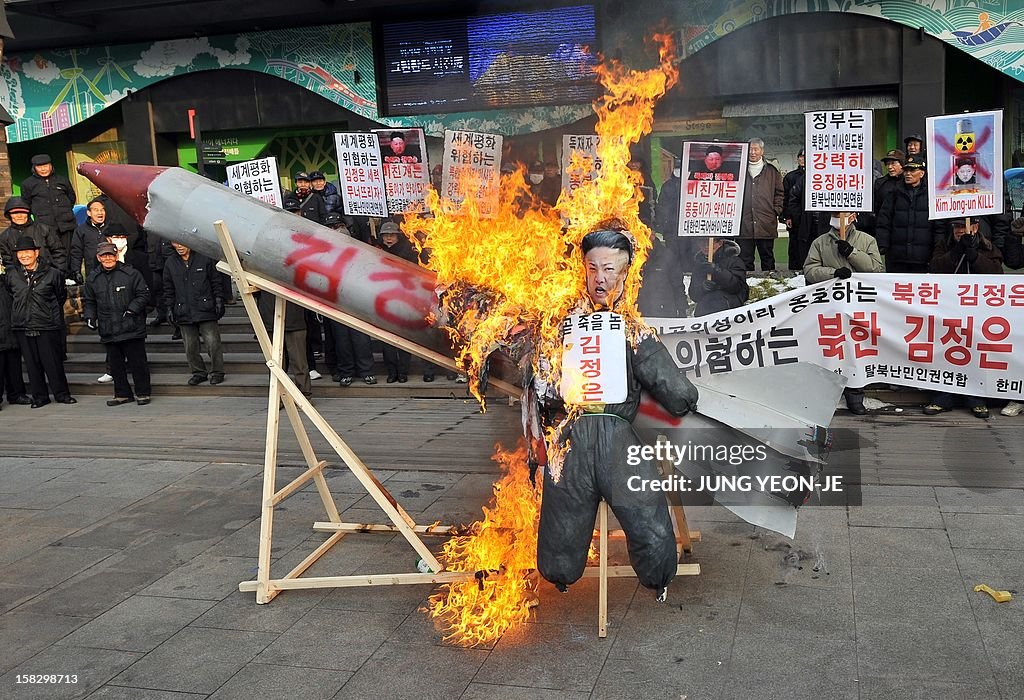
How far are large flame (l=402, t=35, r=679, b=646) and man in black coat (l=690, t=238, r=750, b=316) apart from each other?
3429mm

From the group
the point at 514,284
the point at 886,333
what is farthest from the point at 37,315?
the point at 886,333

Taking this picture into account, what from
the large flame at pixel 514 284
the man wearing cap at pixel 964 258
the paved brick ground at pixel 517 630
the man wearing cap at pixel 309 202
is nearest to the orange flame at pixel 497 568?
the large flame at pixel 514 284

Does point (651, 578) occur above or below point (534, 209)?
below

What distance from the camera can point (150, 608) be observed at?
16.4 ft

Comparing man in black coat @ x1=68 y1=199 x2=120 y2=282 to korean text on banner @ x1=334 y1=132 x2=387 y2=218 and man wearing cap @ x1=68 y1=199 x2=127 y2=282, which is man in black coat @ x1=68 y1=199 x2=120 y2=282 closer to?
man wearing cap @ x1=68 y1=199 x2=127 y2=282

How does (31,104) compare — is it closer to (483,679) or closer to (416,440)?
(416,440)

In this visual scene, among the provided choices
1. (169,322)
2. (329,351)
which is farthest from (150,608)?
(169,322)

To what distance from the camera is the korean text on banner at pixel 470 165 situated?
10.1 m

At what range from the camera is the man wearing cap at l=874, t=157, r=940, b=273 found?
912 centimetres

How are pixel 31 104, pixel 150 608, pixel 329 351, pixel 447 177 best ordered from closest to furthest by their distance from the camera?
pixel 150 608 → pixel 447 177 → pixel 329 351 → pixel 31 104

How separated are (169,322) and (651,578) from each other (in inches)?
393

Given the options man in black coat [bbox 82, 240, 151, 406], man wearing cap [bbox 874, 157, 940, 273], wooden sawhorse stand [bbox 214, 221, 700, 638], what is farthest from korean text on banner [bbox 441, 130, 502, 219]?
wooden sawhorse stand [bbox 214, 221, 700, 638]

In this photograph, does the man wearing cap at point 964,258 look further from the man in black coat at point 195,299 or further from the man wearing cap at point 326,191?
the man in black coat at point 195,299

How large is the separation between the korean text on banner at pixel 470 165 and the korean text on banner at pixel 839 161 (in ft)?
10.9
